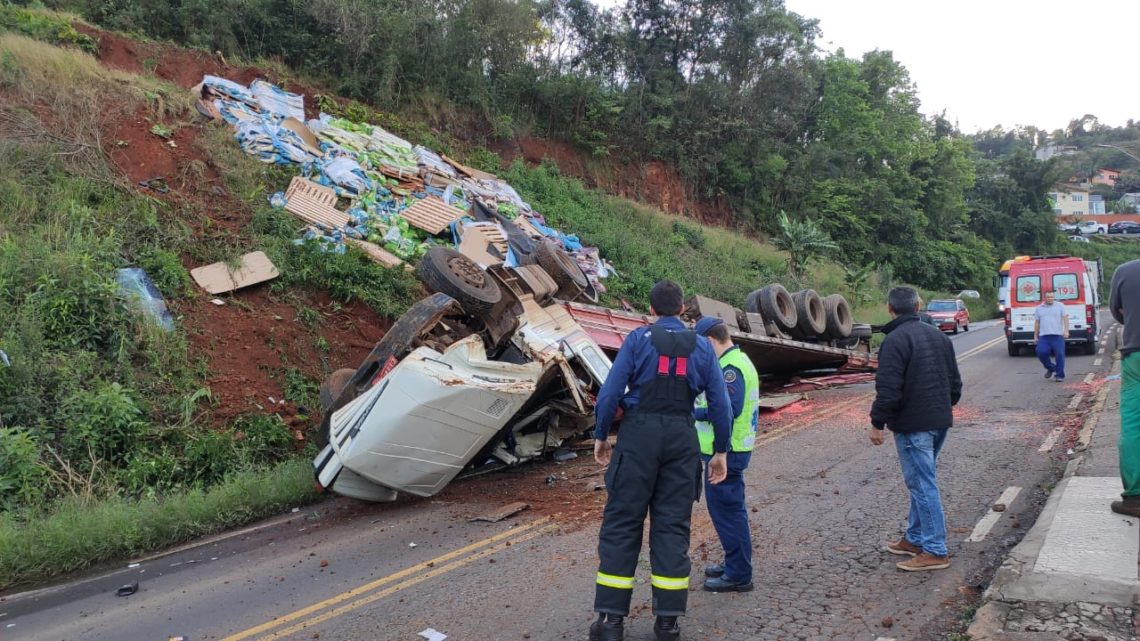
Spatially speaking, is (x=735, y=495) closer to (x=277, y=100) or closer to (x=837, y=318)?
(x=837, y=318)

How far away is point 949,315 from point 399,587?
90.1 feet

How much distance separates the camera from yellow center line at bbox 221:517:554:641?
14.7ft

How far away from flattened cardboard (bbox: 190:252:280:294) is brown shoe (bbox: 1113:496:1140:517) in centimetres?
1052

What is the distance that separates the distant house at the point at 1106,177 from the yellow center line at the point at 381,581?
119174 millimetres

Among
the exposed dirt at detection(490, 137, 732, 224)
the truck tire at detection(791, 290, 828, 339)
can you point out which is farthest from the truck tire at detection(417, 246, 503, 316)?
the exposed dirt at detection(490, 137, 732, 224)

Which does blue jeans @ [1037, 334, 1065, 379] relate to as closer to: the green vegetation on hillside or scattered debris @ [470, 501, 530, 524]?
scattered debris @ [470, 501, 530, 524]

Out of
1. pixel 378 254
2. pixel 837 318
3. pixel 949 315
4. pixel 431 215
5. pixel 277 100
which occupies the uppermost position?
pixel 277 100

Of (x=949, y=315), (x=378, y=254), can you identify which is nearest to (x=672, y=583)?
(x=378, y=254)

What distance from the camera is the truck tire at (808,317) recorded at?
44.7 ft

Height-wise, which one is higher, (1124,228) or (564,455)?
(1124,228)

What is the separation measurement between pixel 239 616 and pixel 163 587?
115 centimetres

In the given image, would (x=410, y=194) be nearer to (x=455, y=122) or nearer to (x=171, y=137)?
(x=171, y=137)

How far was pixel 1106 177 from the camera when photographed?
10425cm

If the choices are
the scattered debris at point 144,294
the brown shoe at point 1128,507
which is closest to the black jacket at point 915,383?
the brown shoe at point 1128,507
